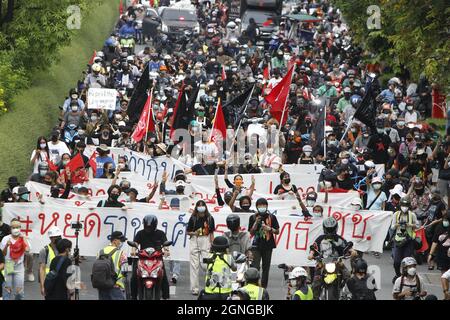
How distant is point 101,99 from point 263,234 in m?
11.6

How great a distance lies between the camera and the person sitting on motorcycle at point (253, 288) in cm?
1709

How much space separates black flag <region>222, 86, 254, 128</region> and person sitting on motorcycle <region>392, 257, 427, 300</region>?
1110cm

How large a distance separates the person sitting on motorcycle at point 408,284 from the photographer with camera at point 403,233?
3.08m

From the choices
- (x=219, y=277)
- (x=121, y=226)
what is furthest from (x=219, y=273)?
(x=121, y=226)

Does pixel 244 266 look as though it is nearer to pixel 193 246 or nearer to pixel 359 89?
pixel 193 246

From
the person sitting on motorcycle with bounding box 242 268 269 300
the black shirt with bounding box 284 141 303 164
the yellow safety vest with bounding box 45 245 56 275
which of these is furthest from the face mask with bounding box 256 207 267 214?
the black shirt with bounding box 284 141 303 164

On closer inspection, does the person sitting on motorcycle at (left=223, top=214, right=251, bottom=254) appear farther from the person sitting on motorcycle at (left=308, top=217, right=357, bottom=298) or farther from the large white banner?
the person sitting on motorcycle at (left=308, top=217, right=357, bottom=298)

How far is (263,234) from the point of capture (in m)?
22.0

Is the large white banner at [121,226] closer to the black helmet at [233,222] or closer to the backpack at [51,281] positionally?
the black helmet at [233,222]

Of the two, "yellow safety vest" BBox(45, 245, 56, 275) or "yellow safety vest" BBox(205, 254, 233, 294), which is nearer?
"yellow safety vest" BBox(205, 254, 233, 294)

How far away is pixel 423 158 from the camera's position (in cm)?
2941

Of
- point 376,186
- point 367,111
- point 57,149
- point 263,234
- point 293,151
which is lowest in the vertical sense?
point 263,234

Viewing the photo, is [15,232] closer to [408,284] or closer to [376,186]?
[408,284]

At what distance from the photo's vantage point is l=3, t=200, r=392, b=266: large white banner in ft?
75.1
